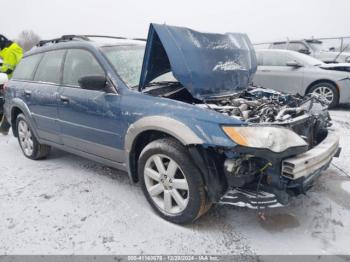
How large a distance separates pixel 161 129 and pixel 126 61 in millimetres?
1094

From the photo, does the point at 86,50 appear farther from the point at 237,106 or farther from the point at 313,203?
the point at 313,203

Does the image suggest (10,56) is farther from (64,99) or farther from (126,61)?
(126,61)

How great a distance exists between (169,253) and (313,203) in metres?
1.58

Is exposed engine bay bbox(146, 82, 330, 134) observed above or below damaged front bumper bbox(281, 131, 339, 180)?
above

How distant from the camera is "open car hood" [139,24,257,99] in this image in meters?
2.88

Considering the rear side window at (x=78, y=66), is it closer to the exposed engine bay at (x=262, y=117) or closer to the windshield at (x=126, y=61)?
the windshield at (x=126, y=61)

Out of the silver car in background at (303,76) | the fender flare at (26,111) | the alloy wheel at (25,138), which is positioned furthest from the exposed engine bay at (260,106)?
the silver car in background at (303,76)

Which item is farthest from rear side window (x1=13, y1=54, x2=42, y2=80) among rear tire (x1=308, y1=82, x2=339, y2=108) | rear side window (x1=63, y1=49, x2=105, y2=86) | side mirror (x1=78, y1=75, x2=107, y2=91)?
rear tire (x1=308, y1=82, x2=339, y2=108)

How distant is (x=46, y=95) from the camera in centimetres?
386

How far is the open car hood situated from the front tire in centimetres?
66

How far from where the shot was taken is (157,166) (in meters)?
2.78

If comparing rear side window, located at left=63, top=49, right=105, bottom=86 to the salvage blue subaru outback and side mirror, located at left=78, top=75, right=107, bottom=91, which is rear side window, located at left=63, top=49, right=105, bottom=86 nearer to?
the salvage blue subaru outback

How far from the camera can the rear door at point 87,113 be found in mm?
3086

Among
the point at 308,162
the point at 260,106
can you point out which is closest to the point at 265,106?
the point at 260,106
